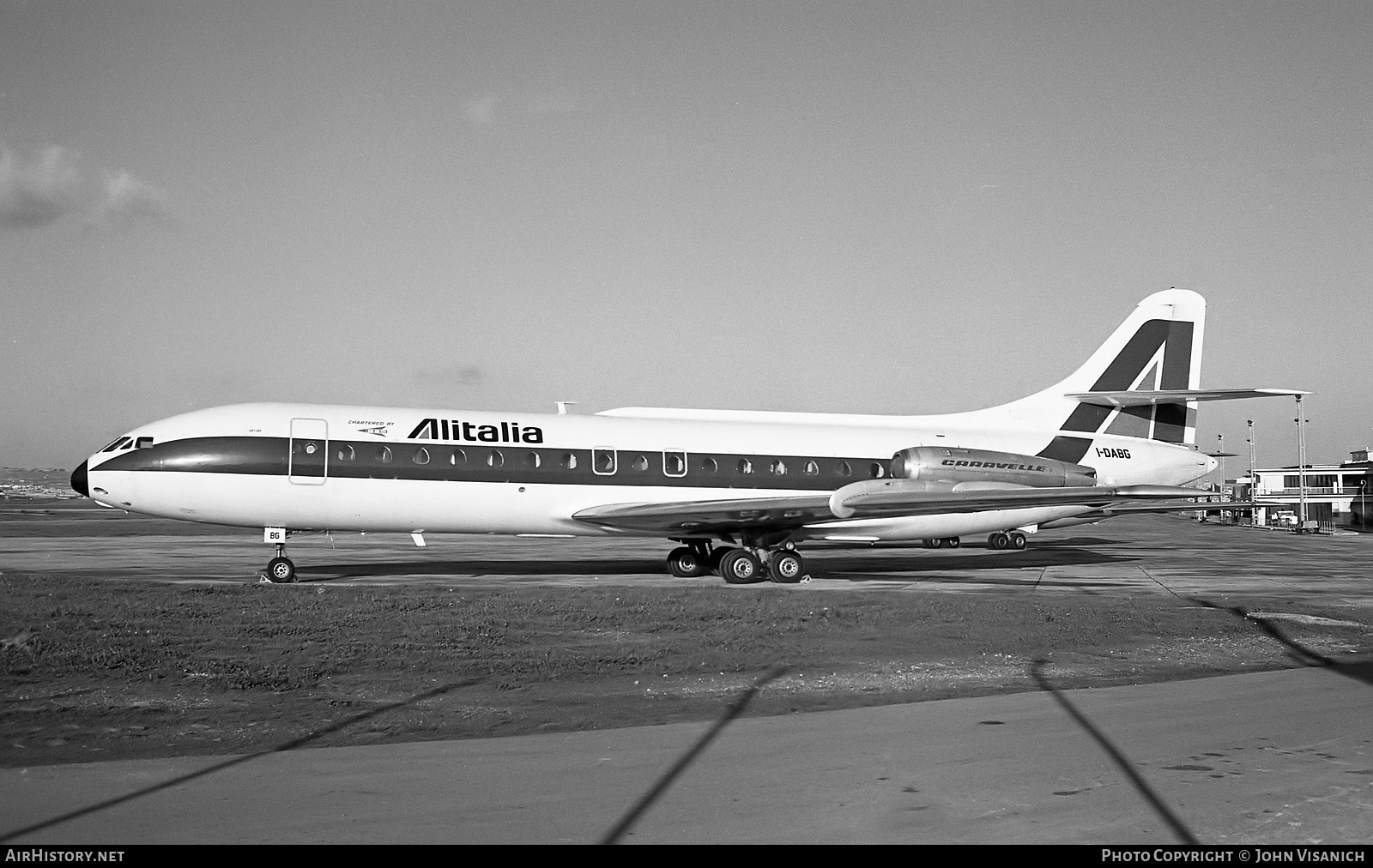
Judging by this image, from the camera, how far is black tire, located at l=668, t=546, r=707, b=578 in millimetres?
27156

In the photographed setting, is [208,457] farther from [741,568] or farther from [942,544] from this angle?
[942,544]

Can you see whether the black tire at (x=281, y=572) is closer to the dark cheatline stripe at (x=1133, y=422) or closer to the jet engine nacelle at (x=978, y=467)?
the jet engine nacelle at (x=978, y=467)

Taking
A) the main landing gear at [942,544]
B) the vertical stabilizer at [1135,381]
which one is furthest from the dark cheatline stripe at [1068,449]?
the main landing gear at [942,544]

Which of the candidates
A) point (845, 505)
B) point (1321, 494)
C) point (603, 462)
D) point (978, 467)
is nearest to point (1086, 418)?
point (978, 467)

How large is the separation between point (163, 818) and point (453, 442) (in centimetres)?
1812

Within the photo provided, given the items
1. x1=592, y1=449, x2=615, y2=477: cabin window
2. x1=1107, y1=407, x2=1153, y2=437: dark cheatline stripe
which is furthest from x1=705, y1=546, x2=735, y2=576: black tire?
x1=1107, y1=407, x2=1153, y2=437: dark cheatline stripe

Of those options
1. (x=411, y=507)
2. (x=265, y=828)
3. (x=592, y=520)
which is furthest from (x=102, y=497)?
(x=265, y=828)

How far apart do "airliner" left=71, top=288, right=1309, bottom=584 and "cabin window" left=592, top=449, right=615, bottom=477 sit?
0.03 meters

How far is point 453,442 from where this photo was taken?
2445cm

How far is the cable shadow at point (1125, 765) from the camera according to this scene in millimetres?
6531

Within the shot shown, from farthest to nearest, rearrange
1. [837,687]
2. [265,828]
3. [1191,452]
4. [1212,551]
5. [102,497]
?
[1212,551] → [1191,452] → [102,497] → [837,687] → [265,828]

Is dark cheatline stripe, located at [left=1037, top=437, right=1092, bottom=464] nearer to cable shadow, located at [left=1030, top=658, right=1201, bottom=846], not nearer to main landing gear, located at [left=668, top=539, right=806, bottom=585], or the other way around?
main landing gear, located at [left=668, top=539, right=806, bottom=585]

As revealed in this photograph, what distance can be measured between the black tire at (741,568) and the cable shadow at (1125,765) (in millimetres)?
13016

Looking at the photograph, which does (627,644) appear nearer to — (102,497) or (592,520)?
(592,520)
